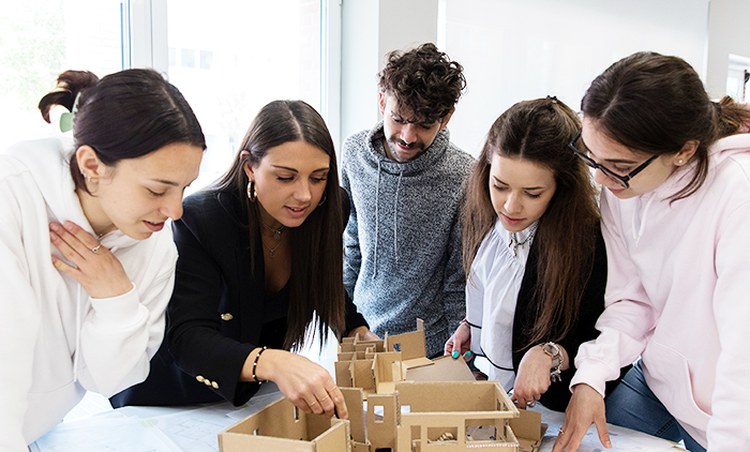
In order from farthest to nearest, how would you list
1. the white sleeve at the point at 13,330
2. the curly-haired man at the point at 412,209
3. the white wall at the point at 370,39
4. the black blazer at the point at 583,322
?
1. the white wall at the point at 370,39
2. the curly-haired man at the point at 412,209
3. the black blazer at the point at 583,322
4. the white sleeve at the point at 13,330

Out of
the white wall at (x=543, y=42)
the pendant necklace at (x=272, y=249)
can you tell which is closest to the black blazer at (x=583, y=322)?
the pendant necklace at (x=272, y=249)

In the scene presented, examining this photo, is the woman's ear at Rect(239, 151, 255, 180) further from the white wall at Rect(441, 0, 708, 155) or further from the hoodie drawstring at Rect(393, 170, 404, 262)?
the white wall at Rect(441, 0, 708, 155)

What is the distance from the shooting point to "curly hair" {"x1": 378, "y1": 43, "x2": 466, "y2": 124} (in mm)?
1700

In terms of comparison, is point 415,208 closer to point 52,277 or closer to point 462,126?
point 52,277

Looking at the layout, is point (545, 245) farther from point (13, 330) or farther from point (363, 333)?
point (13, 330)

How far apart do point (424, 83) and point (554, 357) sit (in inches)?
31.8

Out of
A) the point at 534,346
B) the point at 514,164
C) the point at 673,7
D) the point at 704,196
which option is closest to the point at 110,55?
the point at 514,164

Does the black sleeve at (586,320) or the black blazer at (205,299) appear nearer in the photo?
the black blazer at (205,299)

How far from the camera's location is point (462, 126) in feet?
10.7

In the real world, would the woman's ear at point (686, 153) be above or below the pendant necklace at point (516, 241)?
above

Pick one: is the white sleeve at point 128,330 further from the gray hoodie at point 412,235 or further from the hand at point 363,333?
the gray hoodie at point 412,235

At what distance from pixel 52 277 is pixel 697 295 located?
3.73 feet

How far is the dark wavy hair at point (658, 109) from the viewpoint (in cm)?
110

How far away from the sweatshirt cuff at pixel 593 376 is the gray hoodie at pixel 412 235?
667mm
